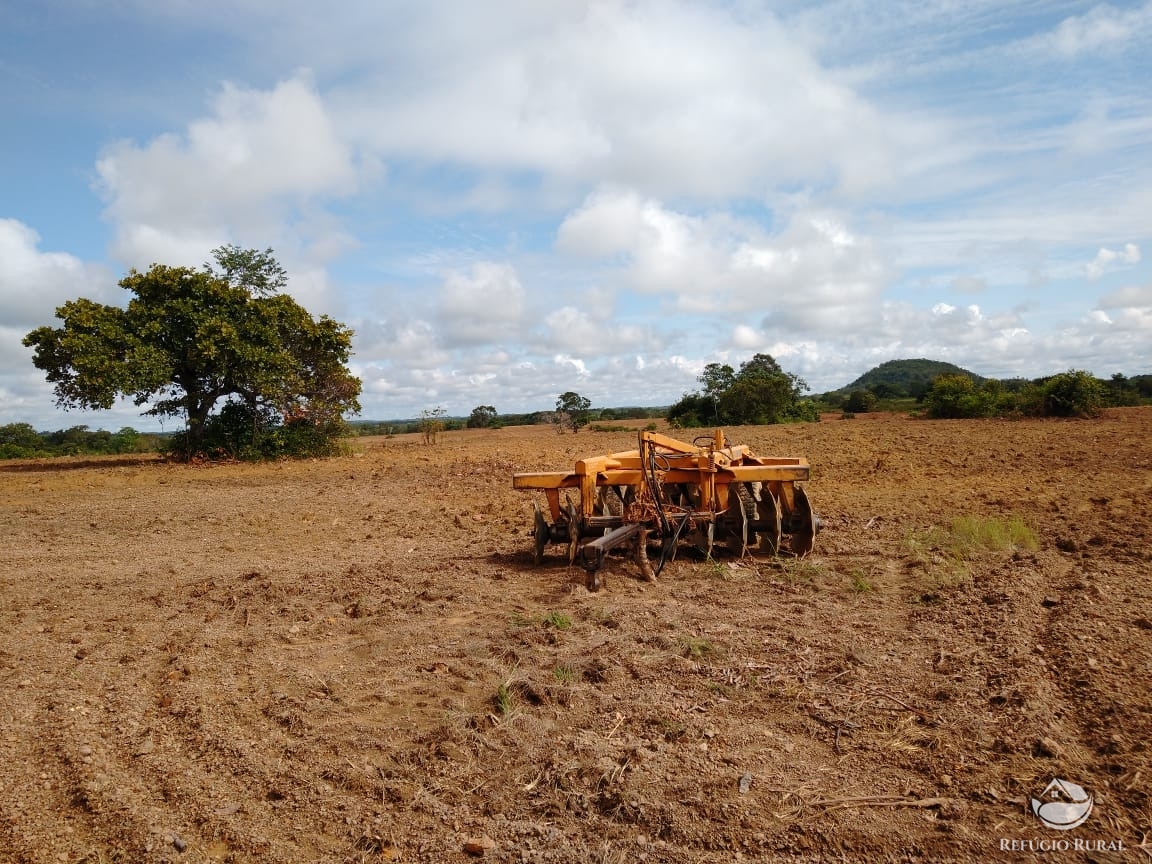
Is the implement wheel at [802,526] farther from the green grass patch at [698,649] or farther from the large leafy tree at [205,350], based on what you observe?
the large leafy tree at [205,350]

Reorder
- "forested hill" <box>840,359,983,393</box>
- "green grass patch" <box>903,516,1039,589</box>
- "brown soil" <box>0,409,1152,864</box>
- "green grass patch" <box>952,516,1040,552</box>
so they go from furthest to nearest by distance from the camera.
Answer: "forested hill" <box>840,359,983,393</box>
"green grass patch" <box>952,516,1040,552</box>
"green grass patch" <box>903,516,1039,589</box>
"brown soil" <box>0,409,1152,864</box>

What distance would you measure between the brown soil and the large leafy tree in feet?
33.5

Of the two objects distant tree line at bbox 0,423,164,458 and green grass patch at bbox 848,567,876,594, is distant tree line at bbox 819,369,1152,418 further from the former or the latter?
distant tree line at bbox 0,423,164,458

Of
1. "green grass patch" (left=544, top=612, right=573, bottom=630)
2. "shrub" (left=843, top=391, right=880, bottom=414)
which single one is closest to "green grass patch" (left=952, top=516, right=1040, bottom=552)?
"green grass patch" (left=544, top=612, right=573, bottom=630)

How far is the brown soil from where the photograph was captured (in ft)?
9.34

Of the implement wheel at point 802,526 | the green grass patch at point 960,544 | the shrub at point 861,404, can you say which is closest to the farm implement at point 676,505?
the implement wheel at point 802,526

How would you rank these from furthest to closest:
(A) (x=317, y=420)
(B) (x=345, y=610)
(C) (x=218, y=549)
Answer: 1. (A) (x=317, y=420)
2. (C) (x=218, y=549)
3. (B) (x=345, y=610)

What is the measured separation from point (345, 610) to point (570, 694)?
281 centimetres

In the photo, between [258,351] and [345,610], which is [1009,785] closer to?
[345,610]

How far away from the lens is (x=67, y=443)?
31891 millimetres

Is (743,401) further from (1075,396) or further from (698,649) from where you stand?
(698,649)

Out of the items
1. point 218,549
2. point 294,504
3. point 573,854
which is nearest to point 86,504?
point 294,504

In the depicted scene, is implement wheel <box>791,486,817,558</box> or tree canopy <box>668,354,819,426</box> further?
tree canopy <box>668,354,819,426</box>

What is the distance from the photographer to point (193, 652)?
501cm
